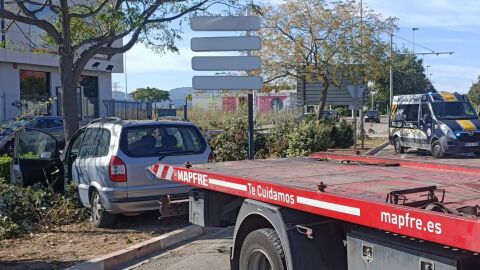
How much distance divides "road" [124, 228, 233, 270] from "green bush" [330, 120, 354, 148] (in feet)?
44.1

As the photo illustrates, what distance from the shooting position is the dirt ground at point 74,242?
6742 millimetres

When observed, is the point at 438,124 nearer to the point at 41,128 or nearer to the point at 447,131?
the point at 447,131

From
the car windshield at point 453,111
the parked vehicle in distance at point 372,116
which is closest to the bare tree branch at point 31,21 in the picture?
the car windshield at point 453,111

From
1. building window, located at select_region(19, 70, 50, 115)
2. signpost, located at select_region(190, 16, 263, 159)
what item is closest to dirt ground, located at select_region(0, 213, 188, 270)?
signpost, located at select_region(190, 16, 263, 159)

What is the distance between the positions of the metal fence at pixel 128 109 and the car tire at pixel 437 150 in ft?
68.3

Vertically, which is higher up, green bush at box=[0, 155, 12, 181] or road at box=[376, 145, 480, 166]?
green bush at box=[0, 155, 12, 181]

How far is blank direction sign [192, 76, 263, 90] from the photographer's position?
12.9 m

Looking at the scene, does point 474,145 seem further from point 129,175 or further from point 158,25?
point 129,175

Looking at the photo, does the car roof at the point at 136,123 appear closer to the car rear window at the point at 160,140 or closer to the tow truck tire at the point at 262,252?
the car rear window at the point at 160,140

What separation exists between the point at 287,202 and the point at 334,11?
75.6 ft

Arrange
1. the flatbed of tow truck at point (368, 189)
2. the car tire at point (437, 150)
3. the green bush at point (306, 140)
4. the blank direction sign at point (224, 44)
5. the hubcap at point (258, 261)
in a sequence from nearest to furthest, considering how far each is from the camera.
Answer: the flatbed of tow truck at point (368, 189), the hubcap at point (258, 261), the blank direction sign at point (224, 44), the green bush at point (306, 140), the car tire at point (437, 150)

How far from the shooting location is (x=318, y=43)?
25.6m

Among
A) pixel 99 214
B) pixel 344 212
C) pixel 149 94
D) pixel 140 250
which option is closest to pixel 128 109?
pixel 99 214

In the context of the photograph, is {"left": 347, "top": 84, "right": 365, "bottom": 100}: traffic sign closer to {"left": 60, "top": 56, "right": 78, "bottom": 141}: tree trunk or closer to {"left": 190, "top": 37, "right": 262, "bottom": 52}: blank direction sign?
{"left": 190, "top": 37, "right": 262, "bottom": 52}: blank direction sign
